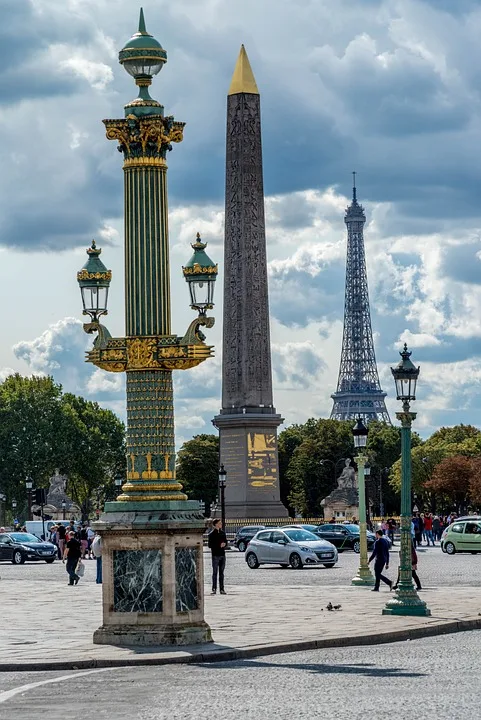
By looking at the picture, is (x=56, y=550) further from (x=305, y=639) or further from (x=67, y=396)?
(x=67, y=396)

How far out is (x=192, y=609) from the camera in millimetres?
21078

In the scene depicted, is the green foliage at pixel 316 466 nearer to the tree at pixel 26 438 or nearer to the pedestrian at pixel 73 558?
the tree at pixel 26 438

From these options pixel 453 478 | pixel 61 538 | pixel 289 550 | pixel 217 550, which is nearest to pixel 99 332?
pixel 217 550

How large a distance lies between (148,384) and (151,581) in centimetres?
260

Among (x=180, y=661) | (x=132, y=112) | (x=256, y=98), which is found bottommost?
(x=180, y=661)

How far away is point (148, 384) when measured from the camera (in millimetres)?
21656

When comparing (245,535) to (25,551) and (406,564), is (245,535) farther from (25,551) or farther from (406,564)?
(406,564)

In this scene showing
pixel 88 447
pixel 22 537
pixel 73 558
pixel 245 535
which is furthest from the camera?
pixel 88 447

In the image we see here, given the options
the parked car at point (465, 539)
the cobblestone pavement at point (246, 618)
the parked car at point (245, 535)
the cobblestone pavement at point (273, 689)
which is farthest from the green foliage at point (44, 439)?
the cobblestone pavement at point (273, 689)

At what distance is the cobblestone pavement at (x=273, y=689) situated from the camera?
1391 cm

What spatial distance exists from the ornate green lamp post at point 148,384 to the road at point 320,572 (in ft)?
50.5

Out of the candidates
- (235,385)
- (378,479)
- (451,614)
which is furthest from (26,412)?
(451,614)

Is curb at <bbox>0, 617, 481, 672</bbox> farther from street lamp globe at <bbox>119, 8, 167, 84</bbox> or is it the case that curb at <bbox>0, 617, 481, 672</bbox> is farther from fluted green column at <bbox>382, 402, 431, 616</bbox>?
street lamp globe at <bbox>119, 8, 167, 84</bbox>

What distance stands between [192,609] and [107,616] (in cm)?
111
